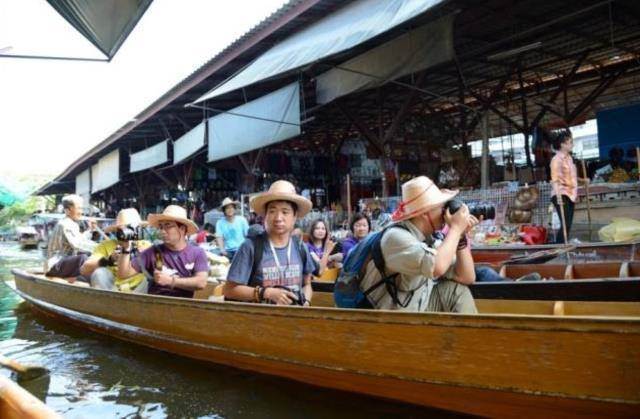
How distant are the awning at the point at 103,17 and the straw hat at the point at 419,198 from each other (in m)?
3.30

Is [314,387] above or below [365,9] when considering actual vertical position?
below

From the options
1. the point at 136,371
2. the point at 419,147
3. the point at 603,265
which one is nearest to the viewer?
the point at 136,371

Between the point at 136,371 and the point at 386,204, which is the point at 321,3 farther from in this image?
the point at 136,371

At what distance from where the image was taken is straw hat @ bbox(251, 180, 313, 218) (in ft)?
11.5

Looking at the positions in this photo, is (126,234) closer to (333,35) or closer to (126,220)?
(126,220)

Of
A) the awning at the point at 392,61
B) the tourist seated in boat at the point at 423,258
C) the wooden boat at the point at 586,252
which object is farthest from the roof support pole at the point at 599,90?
the tourist seated in boat at the point at 423,258

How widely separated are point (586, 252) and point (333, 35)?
4328 mm

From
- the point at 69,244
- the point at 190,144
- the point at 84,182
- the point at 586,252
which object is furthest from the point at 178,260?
the point at 84,182

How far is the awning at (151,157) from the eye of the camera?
1409 cm

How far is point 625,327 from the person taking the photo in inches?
90.4

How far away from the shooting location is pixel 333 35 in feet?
22.0

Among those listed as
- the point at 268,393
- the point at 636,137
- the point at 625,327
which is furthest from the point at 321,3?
the point at 636,137

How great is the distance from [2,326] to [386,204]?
6.99 meters

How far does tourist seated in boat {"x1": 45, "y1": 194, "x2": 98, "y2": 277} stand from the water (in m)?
1.49
